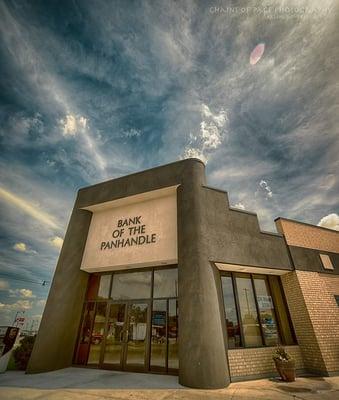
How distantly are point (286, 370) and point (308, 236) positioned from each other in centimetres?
637

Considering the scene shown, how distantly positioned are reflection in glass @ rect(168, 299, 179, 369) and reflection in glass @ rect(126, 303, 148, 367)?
42.7 inches

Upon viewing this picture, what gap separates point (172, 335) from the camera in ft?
26.9

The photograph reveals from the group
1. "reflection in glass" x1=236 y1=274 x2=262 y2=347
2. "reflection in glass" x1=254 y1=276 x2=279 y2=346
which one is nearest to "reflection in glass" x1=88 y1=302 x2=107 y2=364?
"reflection in glass" x1=236 y1=274 x2=262 y2=347

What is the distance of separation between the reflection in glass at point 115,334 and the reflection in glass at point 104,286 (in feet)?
2.41

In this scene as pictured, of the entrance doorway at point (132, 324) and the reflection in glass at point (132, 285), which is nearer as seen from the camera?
the entrance doorway at point (132, 324)

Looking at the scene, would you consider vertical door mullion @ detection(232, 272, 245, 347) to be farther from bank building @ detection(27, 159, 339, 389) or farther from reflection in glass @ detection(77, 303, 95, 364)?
reflection in glass @ detection(77, 303, 95, 364)

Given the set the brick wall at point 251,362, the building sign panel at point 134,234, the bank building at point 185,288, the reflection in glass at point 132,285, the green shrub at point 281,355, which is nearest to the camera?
the brick wall at point 251,362

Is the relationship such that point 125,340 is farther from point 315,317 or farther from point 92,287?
point 315,317

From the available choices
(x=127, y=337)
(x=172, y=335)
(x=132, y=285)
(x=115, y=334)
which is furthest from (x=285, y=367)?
(x=115, y=334)

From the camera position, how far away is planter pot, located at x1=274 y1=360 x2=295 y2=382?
6992 mm

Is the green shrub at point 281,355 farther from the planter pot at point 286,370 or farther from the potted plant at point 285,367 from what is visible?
the planter pot at point 286,370

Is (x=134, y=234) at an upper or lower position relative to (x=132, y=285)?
upper

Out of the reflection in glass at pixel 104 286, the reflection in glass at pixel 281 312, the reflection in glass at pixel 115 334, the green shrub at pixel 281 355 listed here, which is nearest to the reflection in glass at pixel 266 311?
the reflection in glass at pixel 281 312

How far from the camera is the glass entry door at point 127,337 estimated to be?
843 cm
